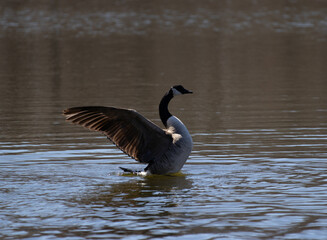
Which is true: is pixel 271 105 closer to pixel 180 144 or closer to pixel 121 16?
pixel 180 144

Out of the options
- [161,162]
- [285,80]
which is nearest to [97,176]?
[161,162]

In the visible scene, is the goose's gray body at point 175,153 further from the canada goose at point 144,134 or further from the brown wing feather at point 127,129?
the brown wing feather at point 127,129

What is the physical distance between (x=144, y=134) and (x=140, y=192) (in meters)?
1.48

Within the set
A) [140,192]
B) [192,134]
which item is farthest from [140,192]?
[192,134]

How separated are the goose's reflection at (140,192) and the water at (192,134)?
3 centimetres

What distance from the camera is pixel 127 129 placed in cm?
1137

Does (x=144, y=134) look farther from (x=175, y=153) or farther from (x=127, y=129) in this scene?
(x=175, y=153)

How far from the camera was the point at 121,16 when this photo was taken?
2445 inches

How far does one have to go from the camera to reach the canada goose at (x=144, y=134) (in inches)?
438

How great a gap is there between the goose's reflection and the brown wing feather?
46cm

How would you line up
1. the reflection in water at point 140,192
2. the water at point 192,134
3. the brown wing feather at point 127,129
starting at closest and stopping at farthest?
the water at point 192,134, the reflection in water at point 140,192, the brown wing feather at point 127,129

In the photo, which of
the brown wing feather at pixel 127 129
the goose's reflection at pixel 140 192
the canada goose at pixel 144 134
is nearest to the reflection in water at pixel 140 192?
the goose's reflection at pixel 140 192

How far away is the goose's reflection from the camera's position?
945cm

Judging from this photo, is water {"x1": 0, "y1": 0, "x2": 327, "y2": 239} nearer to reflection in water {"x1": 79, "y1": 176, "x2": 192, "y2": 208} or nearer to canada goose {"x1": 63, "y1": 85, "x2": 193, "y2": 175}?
reflection in water {"x1": 79, "y1": 176, "x2": 192, "y2": 208}
